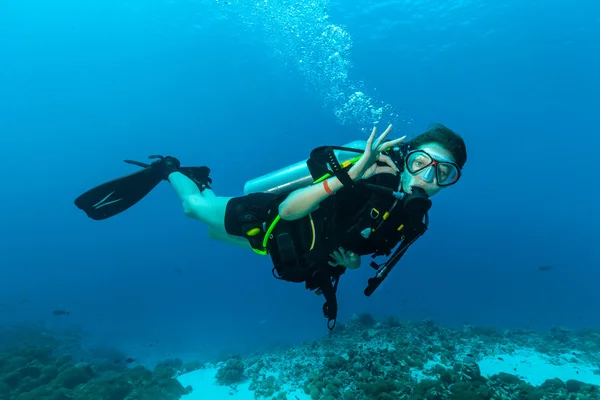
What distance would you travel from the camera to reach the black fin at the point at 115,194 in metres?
7.12

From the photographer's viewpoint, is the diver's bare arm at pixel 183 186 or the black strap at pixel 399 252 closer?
the black strap at pixel 399 252

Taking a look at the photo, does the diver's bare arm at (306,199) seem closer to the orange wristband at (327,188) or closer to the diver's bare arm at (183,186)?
the orange wristband at (327,188)

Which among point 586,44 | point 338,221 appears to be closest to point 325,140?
point 586,44

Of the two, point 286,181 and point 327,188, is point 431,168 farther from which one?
point 286,181

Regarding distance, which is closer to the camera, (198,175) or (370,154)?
(370,154)

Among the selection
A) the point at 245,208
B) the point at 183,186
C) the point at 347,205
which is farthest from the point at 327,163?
the point at 183,186

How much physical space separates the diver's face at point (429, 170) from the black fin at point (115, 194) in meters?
5.90

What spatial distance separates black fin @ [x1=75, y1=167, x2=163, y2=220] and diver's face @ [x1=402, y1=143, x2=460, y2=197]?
590 centimetres

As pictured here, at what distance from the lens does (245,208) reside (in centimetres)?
479

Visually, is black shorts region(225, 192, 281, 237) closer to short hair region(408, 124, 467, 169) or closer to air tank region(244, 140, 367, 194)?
air tank region(244, 140, 367, 194)

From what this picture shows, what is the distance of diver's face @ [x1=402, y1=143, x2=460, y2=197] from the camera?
11.7 ft

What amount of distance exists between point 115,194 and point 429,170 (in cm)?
665

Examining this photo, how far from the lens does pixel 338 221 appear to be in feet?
13.2

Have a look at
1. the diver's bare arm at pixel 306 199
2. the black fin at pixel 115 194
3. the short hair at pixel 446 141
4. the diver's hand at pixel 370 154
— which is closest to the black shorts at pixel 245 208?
the diver's bare arm at pixel 306 199
